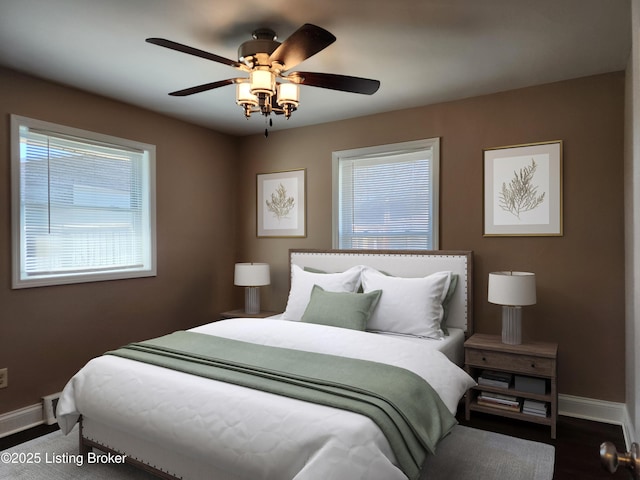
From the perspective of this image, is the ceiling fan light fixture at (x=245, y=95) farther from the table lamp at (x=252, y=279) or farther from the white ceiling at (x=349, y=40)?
the table lamp at (x=252, y=279)

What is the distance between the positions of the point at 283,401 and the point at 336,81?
1744mm

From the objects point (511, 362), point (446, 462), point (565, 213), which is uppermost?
point (565, 213)

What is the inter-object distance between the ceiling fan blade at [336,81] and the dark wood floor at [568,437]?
2495mm

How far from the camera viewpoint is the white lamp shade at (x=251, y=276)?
4375 mm

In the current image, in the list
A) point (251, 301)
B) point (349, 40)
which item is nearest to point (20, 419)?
point (251, 301)

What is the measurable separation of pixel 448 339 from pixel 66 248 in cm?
313

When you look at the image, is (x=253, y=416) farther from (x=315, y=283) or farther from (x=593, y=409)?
(x=593, y=409)

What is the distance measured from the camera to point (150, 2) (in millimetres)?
2164

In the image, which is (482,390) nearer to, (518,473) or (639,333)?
(518,473)

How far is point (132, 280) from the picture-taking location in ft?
12.8

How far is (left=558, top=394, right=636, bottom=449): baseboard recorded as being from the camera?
10.2 feet

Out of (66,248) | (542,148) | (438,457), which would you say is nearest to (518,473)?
(438,457)

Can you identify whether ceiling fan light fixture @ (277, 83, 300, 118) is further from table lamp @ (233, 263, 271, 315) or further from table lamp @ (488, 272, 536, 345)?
table lamp @ (233, 263, 271, 315)

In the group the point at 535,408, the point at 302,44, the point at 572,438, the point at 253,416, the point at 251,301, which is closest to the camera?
the point at 253,416
